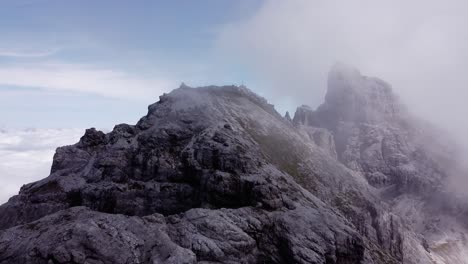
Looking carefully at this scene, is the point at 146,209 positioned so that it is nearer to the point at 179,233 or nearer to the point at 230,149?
the point at 230,149

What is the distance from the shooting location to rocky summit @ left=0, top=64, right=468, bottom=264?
160 feet

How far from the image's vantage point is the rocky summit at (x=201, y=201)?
48906mm

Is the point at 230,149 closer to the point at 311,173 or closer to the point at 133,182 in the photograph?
the point at 133,182

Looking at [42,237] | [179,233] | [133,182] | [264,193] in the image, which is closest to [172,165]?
[133,182]

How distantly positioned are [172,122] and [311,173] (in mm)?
37881

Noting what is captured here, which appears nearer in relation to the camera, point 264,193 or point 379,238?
point 264,193

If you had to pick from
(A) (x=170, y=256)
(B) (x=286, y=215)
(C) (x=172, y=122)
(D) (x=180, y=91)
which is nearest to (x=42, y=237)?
(A) (x=170, y=256)

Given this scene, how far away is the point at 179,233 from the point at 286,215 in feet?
62.4

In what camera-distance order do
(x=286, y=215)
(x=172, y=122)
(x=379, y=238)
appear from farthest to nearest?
(x=379, y=238) → (x=172, y=122) → (x=286, y=215)

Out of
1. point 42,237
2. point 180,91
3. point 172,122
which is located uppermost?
point 180,91

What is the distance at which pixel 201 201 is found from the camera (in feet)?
237

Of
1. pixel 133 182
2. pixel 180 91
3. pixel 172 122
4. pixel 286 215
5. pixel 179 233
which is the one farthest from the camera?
pixel 180 91

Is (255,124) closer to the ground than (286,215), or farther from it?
farther from it

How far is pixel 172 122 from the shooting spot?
92375 millimetres
